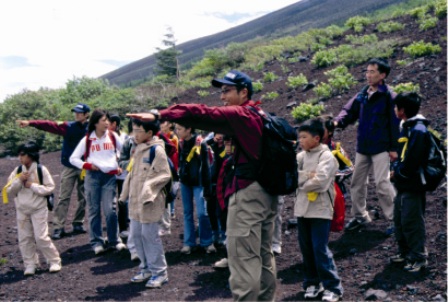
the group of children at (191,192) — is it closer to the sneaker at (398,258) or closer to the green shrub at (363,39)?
the sneaker at (398,258)

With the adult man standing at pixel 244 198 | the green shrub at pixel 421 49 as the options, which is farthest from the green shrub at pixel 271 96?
the adult man standing at pixel 244 198

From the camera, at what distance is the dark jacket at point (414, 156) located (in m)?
5.14

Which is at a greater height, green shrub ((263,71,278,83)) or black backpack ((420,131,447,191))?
green shrub ((263,71,278,83))

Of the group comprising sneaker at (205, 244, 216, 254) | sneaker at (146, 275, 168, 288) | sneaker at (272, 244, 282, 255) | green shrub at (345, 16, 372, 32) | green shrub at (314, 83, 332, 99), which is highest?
green shrub at (345, 16, 372, 32)

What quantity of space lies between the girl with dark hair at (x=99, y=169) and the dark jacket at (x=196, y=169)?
0.97 metres

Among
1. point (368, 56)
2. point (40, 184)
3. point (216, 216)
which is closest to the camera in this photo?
point (40, 184)

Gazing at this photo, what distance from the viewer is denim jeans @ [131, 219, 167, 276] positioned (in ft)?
18.4

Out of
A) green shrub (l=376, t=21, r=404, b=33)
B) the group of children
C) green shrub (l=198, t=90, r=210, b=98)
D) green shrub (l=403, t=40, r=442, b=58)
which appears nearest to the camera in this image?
the group of children

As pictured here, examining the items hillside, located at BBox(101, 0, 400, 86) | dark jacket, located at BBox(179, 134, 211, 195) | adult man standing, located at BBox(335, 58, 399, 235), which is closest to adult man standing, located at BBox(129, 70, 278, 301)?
dark jacket, located at BBox(179, 134, 211, 195)

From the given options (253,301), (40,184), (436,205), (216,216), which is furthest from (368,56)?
(253,301)

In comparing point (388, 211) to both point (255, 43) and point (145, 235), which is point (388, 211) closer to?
point (145, 235)

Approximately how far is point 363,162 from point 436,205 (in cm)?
126

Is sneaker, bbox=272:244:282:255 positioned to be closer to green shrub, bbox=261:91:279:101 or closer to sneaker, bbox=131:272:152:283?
sneaker, bbox=131:272:152:283

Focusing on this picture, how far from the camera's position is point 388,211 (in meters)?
6.59
